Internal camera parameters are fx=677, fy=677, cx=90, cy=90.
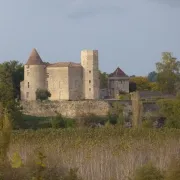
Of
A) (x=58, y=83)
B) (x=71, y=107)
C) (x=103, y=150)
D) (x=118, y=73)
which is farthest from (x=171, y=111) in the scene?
(x=118, y=73)

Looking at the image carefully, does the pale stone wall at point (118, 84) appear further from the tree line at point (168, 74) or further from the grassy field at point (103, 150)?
the grassy field at point (103, 150)

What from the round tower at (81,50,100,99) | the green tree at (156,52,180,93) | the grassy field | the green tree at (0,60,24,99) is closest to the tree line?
the green tree at (156,52,180,93)

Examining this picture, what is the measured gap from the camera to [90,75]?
A: 63469 mm

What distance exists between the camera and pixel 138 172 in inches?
542

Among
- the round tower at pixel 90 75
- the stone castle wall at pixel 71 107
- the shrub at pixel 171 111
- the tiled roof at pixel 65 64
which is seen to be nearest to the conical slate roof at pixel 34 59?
the tiled roof at pixel 65 64

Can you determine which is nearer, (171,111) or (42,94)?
(171,111)

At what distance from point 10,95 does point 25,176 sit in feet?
89.4

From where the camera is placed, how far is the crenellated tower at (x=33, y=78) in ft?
205

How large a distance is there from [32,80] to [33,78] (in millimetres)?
240

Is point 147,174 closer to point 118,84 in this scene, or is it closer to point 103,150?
point 103,150

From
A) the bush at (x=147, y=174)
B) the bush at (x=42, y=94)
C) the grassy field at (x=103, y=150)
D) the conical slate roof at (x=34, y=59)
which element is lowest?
the grassy field at (x=103, y=150)

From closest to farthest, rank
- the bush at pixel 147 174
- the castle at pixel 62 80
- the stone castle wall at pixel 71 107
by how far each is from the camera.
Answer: the bush at pixel 147 174 → the stone castle wall at pixel 71 107 → the castle at pixel 62 80

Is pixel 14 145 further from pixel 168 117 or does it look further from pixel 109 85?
pixel 109 85

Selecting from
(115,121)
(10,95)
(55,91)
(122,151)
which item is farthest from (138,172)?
(55,91)
